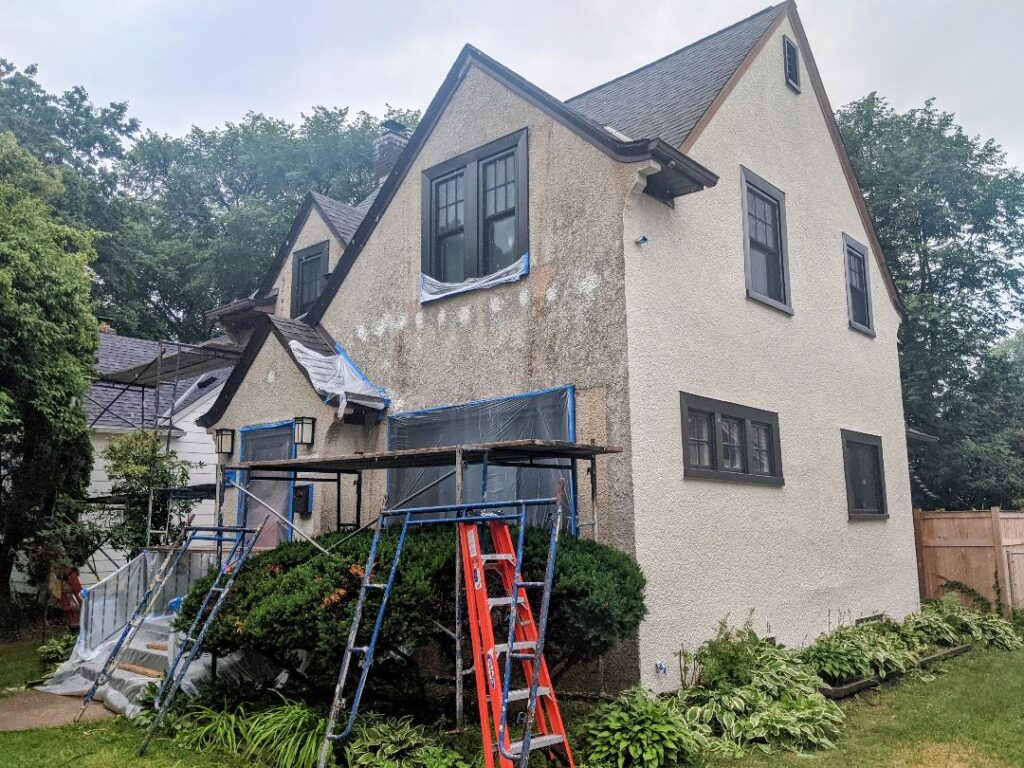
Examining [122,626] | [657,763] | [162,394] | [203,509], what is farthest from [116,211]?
[657,763]

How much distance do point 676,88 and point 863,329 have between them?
4441 mm

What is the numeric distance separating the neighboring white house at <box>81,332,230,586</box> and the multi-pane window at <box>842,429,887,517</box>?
11.6 metres

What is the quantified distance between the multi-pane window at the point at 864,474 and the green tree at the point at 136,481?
1008 cm

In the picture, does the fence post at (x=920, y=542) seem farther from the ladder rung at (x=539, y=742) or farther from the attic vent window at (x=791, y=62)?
the ladder rung at (x=539, y=742)

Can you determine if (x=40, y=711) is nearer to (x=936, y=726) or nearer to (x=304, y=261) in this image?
(x=304, y=261)

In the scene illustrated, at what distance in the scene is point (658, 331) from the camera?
25.7 ft

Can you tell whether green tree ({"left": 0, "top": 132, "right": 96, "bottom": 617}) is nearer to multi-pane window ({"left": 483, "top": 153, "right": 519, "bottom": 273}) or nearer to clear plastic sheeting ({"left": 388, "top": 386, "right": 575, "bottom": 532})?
clear plastic sheeting ({"left": 388, "top": 386, "right": 575, "bottom": 532})

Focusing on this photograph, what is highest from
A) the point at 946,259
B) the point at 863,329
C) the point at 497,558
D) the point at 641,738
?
the point at 946,259


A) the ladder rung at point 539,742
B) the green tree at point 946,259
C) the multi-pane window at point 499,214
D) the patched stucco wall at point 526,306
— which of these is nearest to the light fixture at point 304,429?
the patched stucco wall at point 526,306

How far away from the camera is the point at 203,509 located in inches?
663

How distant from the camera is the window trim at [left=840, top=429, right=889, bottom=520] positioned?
1049cm

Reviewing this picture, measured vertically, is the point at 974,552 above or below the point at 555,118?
below

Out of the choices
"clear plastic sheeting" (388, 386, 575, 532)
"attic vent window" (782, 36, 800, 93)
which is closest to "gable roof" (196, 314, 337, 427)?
"clear plastic sheeting" (388, 386, 575, 532)

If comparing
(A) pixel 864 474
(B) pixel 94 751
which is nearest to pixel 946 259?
(A) pixel 864 474
